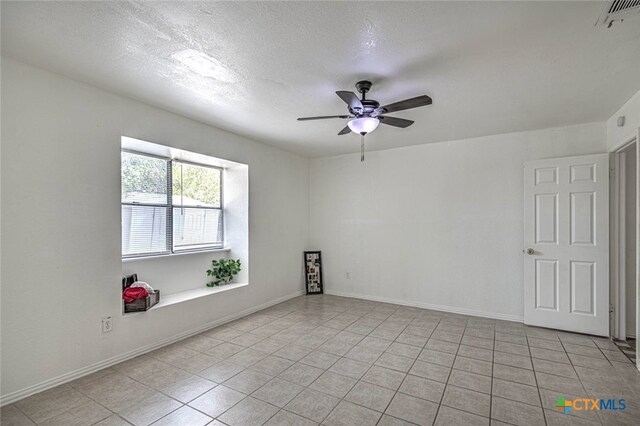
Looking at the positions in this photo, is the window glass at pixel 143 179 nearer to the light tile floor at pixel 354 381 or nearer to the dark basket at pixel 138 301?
the dark basket at pixel 138 301

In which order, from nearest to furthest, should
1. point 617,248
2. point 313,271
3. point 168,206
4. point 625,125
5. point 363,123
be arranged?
point 363,123
point 625,125
point 617,248
point 168,206
point 313,271

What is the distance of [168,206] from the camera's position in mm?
3830

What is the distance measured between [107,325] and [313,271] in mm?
3435

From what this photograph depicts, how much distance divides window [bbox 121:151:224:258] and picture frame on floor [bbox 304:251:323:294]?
5.72 ft

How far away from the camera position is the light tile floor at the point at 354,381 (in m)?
2.14

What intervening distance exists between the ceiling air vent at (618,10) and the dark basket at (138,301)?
167 inches

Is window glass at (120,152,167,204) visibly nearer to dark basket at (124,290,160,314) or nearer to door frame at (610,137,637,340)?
dark basket at (124,290,160,314)

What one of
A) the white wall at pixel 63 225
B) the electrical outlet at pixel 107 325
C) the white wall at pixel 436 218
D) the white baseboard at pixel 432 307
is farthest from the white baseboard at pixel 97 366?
the white wall at pixel 436 218

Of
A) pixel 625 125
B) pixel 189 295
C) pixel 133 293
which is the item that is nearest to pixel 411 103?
pixel 625 125

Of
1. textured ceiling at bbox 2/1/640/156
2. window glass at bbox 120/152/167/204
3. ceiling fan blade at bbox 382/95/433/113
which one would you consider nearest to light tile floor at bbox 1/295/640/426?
window glass at bbox 120/152/167/204

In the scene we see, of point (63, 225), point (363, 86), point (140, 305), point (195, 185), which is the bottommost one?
point (140, 305)

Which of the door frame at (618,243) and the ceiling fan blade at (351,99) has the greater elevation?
the ceiling fan blade at (351,99)

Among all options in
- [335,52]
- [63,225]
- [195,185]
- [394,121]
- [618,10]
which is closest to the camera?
[618,10]

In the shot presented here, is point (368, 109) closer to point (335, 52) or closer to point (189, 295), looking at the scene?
point (335, 52)
